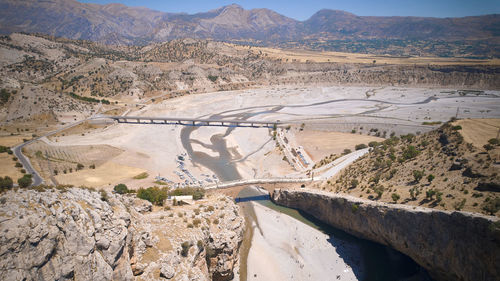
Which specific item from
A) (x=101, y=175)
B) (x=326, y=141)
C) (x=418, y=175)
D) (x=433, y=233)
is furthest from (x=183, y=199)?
(x=326, y=141)

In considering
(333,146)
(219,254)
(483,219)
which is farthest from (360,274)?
(333,146)

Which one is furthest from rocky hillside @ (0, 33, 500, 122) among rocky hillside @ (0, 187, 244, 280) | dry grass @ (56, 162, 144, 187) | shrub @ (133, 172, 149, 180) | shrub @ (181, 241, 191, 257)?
shrub @ (181, 241, 191, 257)

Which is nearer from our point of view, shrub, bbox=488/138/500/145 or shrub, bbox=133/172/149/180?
shrub, bbox=488/138/500/145

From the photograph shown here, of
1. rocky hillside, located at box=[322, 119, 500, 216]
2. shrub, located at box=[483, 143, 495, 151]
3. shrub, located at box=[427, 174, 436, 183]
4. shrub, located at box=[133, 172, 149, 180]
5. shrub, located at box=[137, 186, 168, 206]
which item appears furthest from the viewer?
shrub, located at box=[133, 172, 149, 180]

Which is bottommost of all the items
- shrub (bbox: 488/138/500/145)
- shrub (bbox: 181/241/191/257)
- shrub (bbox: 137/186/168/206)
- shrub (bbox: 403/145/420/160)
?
shrub (bbox: 181/241/191/257)

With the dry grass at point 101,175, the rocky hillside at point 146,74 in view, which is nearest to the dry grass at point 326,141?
the dry grass at point 101,175

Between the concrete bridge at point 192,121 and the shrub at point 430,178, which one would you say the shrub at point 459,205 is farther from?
the concrete bridge at point 192,121

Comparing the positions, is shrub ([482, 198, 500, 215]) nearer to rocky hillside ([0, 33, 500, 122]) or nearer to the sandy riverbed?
the sandy riverbed
